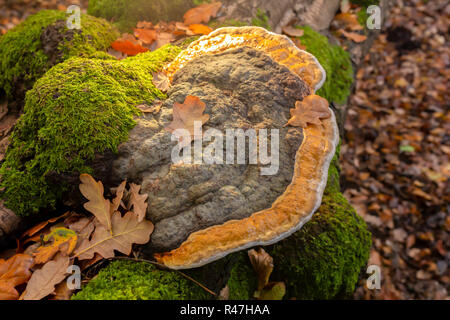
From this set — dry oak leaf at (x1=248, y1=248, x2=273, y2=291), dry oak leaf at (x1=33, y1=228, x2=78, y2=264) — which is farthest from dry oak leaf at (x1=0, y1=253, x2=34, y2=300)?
dry oak leaf at (x1=248, y1=248, x2=273, y2=291)

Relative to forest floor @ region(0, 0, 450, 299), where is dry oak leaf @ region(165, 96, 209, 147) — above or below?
above

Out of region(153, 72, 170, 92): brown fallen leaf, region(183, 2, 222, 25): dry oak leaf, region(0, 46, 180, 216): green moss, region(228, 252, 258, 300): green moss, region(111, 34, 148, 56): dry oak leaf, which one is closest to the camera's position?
region(0, 46, 180, 216): green moss

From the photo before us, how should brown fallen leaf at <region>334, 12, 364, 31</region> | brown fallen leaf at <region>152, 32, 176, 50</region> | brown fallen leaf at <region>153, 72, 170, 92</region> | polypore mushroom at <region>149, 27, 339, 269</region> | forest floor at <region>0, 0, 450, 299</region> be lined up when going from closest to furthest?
polypore mushroom at <region>149, 27, 339, 269</region>
brown fallen leaf at <region>153, 72, 170, 92</region>
brown fallen leaf at <region>152, 32, 176, 50</region>
forest floor at <region>0, 0, 450, 299</region>
brown fallen leaf at <region>334, 12, 364, 31</region>

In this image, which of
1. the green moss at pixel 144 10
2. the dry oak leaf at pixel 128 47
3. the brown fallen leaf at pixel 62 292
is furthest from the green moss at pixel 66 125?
the green moss at pixel 144 10

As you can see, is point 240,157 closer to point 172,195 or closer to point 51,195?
point 172,195

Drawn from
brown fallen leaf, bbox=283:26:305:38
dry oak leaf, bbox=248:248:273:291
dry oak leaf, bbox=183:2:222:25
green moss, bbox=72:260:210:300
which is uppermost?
dry oak leaf, bbox=183:2:222:25

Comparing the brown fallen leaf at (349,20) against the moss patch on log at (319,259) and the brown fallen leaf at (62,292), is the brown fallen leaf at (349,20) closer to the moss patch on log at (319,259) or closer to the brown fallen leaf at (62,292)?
the moss patch on log at (319,259)

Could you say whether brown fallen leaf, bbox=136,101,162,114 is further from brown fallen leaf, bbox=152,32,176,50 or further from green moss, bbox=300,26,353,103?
green moss, bbox=300,26,353,103

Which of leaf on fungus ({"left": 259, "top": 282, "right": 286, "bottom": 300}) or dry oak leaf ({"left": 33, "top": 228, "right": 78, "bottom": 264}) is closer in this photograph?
dry oak leaf ({"left": 33, "top": 228, "right": 78, "bottom": 264})
